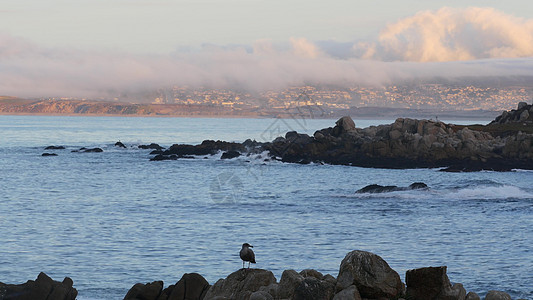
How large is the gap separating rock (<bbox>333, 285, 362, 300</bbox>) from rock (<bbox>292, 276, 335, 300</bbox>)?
0.35m

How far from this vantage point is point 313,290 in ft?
58.4

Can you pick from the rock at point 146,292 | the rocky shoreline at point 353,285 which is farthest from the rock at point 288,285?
the rock at point 146,292

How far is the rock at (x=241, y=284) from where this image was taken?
64.6 feet

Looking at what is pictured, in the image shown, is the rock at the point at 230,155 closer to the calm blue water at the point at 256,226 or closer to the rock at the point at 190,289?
the calm blue water at the point at 256,226

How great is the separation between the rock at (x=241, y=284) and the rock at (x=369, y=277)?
2649 mm

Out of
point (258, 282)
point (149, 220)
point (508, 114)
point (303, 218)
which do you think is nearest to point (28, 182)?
point (149, 220)

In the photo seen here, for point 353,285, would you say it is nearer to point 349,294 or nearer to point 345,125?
point 349,294

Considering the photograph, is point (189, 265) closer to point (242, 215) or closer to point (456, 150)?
point (242, 215)

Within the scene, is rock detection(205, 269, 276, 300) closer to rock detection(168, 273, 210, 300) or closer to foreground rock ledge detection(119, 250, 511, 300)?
foreground rock ledge detection(119, 250, 511, 300)

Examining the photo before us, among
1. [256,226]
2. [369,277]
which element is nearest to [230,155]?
[256,226]

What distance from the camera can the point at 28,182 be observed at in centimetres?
7294

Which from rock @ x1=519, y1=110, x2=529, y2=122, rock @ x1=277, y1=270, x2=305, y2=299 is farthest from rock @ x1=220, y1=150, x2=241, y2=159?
rock @ x1=277, y1=270, x2=305, y2=299

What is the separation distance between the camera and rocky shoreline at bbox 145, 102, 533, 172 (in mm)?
83375

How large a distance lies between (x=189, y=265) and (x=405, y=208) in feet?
77.6
